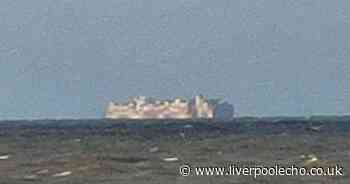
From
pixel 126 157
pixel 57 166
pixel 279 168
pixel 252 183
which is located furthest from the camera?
pixel 126 157

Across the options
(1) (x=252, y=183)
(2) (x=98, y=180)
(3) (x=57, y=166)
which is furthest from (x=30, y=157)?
(1) (x=252, y=183)

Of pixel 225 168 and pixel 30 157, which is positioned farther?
pixel 30 157

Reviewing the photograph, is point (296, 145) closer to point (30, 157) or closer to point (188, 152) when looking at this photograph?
point (188, 152)

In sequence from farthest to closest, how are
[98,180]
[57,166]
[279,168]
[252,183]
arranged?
1. [57,166]
2. [279,168]
3. [98,180]
4. [252,183]

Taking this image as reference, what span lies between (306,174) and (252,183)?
5561 mm

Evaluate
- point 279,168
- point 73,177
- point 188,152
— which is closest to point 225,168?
point 279,168

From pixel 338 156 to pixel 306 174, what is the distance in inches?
656

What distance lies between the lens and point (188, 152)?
8488 centimetres

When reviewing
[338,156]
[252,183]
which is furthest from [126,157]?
[252,183]

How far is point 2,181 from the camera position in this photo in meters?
58.2

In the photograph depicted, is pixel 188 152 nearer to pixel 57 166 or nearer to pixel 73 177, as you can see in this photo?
pixel 57 166

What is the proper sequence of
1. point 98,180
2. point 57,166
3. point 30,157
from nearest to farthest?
1. point 98,180
2. point 57,166
3. point 30,157

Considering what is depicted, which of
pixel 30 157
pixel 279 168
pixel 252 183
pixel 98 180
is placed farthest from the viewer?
pixel 30 157

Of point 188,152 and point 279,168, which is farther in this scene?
point 188,152
